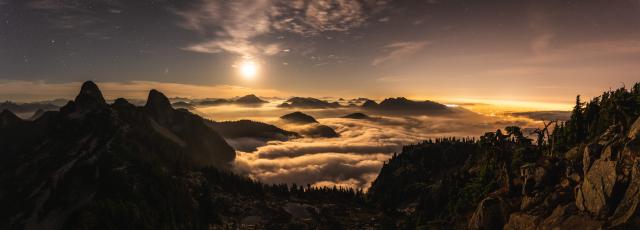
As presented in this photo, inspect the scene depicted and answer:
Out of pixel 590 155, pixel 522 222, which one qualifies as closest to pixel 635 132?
pixel 590 155

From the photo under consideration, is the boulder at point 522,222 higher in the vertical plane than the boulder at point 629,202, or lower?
→ lower

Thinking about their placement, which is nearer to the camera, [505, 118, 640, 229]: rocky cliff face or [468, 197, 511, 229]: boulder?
[505, 118, 640, 229]: rocky cliff face

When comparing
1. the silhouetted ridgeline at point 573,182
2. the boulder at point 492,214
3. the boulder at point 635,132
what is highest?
the boulder at point 635,132

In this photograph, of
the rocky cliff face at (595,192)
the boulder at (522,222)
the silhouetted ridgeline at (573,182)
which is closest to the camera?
the rocky cliff face at (595,192)

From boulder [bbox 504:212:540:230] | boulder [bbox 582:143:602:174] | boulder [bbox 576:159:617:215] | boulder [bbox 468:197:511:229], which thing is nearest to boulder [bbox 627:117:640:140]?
boulder [bbox 576:159:617:215]

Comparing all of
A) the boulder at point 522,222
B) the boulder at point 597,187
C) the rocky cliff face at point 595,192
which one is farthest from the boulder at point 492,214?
the boulder at point 597,187

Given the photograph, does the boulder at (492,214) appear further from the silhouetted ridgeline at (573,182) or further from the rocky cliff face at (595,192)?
the rocky cliff face at (595,192)

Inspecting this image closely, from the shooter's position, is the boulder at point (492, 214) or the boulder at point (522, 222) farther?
the boulder at point (492, 214)

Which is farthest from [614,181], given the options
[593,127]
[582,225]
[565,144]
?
[593,127]

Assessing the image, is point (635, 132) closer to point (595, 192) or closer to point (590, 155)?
point (590, 155)

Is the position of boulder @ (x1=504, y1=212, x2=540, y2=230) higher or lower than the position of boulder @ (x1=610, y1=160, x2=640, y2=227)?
lower

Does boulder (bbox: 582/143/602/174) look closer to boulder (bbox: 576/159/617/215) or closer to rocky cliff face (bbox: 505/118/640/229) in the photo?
rocky cliff face (bbox: 505/118/640/229)

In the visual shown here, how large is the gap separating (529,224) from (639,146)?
2780cm

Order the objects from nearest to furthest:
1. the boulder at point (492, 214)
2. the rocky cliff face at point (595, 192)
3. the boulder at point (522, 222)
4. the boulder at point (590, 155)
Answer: the rocky cliff face at point (595, 192), the boulder at point (590, 155), the boulder at point (522, 222), the boulder at point (492, 214)
